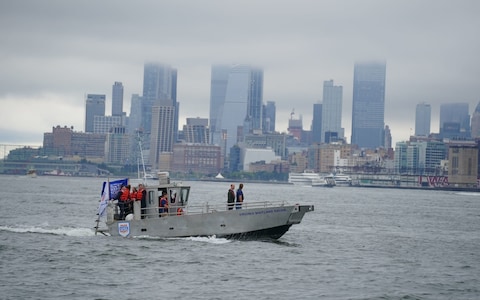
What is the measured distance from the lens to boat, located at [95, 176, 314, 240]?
44.8 meters

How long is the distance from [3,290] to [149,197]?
14457mm

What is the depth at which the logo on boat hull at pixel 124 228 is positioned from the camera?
4625cm

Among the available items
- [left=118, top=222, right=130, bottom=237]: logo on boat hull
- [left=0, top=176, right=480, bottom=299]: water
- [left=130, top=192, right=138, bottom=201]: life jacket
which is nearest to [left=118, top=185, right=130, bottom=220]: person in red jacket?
[left=130, top=192, right=138, bottom=201]: life jacket

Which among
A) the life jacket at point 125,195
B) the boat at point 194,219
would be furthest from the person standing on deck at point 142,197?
the life jacket at point 125,195

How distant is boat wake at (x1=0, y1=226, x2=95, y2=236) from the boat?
→ 395 cm

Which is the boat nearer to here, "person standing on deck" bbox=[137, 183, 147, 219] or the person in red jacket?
"person standing on deck" bbox=[137, 183, 147, 219]

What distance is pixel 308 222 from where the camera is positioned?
225 feet

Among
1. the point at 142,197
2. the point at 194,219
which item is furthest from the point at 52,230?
the point at 194,219

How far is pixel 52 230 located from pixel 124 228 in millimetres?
7745

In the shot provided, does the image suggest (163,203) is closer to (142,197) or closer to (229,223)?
(142,197)

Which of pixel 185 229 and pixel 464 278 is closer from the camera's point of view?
pixel 464 278

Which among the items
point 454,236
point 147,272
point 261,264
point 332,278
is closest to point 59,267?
point 147,272

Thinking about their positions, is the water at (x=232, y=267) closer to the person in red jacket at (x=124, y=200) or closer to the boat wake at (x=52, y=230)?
the boat wake at (x=52, y=230)

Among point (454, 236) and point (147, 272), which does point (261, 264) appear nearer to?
point (147, 272)
